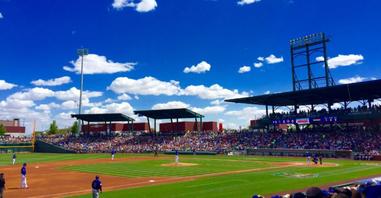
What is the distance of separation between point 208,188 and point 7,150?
2996 inches

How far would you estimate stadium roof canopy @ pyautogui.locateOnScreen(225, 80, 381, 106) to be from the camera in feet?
173

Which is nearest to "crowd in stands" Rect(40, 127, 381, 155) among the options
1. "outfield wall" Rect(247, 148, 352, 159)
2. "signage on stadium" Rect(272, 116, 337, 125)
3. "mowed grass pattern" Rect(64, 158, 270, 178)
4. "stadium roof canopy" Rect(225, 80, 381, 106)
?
"outfield wall" Rect(247, 148, 352, 159)

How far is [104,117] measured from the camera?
294ft

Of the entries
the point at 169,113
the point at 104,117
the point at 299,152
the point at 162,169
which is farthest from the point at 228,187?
the point at 104,117

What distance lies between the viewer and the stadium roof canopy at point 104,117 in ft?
285

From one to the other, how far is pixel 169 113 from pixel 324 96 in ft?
112

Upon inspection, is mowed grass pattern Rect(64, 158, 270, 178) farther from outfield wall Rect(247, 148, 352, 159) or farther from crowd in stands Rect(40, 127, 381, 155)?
crowd in stands Rect(40, 127, 381, 155)

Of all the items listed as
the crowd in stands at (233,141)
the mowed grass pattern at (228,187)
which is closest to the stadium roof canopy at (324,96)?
the crowd in stands at (233,141)

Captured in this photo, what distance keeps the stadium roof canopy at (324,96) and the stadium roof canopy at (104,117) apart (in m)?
30.5

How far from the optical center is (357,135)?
181 ft

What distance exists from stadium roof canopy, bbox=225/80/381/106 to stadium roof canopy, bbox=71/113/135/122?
30.5 meters

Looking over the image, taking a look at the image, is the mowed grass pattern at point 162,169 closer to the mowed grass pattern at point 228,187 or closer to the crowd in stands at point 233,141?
the mowed grass pattern at point 228,187

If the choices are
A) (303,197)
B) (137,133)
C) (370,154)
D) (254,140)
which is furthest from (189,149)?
(303,197)

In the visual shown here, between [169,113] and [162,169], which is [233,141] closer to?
[169,113]
